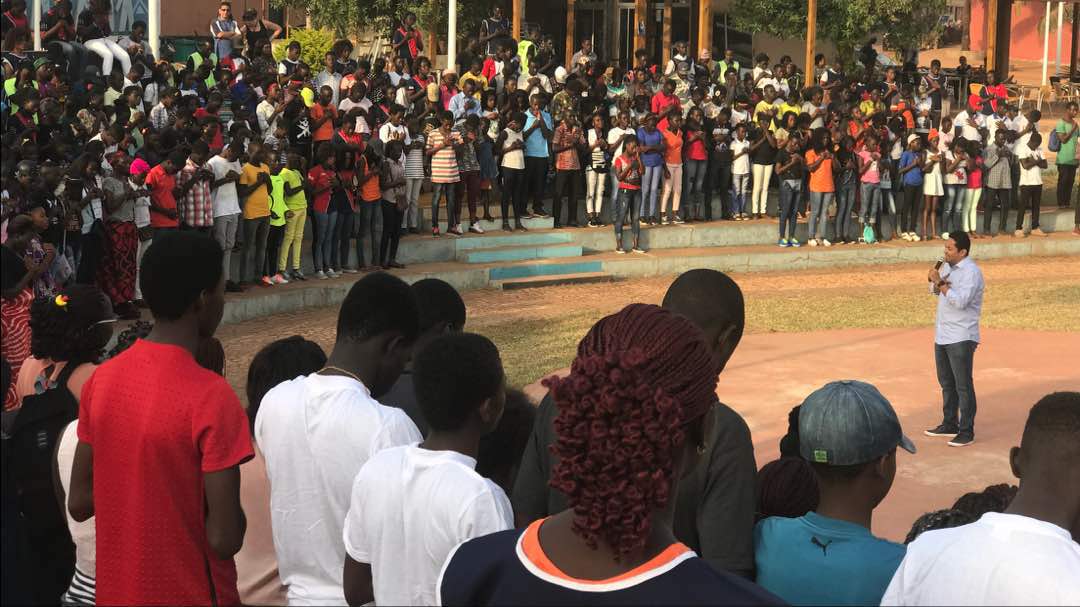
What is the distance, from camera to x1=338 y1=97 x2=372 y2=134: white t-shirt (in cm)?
1902

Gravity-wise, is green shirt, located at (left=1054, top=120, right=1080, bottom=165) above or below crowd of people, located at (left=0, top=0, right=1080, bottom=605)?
above

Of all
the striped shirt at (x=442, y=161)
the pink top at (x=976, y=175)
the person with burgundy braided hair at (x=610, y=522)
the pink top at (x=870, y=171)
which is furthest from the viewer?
the pink top at (x=976, y=175)

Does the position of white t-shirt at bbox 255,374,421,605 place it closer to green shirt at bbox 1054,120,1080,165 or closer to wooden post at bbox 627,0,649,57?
green shirt at bbox 1054,120,1080,165

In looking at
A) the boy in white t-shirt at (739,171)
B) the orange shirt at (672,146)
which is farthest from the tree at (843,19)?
the orange shirt at (672,146)

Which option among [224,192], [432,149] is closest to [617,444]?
[224,192]

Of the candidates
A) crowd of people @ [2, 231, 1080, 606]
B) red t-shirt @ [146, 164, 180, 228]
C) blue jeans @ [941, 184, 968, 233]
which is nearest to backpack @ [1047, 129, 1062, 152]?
blue jeans @ [941, 184, 968, 233]

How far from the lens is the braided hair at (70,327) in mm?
5125

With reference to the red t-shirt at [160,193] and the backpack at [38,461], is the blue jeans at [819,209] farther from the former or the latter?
the backpack at [38,461]

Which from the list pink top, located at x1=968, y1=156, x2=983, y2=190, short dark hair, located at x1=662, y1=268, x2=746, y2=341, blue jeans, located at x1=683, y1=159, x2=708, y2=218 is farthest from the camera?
pink top, located at x1=968, y1=156, x2=983, y2=190

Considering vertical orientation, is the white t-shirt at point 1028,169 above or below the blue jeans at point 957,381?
above

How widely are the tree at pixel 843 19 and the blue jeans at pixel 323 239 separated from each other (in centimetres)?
1619

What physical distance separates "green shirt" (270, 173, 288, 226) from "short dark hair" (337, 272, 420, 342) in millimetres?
12273

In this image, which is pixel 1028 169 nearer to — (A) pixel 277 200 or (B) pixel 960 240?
(A) pixel 277 200

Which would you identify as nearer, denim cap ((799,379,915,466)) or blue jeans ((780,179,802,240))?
denim cap ((799,379,915,466))
